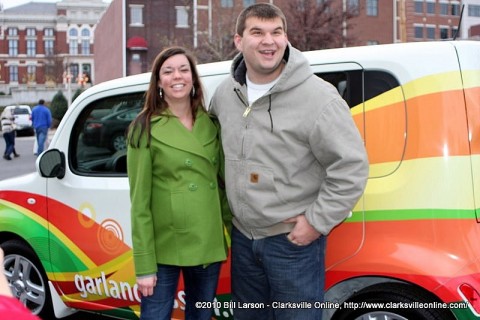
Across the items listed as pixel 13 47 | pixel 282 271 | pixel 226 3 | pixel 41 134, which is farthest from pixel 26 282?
pixel 13 47

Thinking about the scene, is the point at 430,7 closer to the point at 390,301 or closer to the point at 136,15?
the point at 136,15

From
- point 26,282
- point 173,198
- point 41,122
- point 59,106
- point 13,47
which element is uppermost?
point 13,47

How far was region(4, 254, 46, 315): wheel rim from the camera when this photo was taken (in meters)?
3.95

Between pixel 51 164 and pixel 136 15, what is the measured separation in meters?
42.4

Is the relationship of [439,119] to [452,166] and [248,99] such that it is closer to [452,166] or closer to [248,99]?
[452,166]

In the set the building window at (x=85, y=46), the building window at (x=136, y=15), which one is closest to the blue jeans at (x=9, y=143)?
the building window at (x=136, y=15)

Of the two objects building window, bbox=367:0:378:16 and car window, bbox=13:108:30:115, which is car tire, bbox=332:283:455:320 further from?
building window, bbox=367:0:378:16

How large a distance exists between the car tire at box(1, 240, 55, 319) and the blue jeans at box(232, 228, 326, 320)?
6.55 feet

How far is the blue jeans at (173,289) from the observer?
2559 mm

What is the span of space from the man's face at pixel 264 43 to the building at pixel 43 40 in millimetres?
89388

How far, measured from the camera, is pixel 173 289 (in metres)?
2.60

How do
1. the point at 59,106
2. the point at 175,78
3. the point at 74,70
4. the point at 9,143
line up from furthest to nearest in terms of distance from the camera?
the point at 74,70 → the point at 59,106 → the point at 9,143 → the point at 175,78

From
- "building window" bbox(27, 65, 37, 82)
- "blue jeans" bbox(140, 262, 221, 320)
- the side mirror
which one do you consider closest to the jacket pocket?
"blue jeans" bbox(140, 262, 221, 320)

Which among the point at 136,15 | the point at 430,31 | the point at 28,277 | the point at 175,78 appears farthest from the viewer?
the point at 430,31
